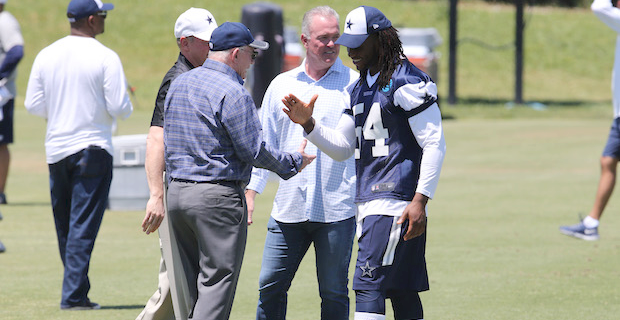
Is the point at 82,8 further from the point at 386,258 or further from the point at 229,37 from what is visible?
the point at 386,258

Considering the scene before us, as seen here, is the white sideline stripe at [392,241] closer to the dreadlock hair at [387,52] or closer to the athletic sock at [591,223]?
the dreadlock hair at [387,52]

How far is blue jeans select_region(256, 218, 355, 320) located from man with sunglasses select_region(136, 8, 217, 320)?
21.6 inches

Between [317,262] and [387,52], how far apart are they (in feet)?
4.51

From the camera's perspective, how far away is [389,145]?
5.01 m

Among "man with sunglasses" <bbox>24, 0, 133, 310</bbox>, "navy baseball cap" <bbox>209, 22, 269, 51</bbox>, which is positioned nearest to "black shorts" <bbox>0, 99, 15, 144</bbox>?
"man with sunglasses" <bbox>24, 0, 133, 310</bbox>

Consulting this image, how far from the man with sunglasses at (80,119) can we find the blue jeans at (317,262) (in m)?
1.77

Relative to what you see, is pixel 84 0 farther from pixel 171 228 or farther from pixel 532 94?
pixel 532 94

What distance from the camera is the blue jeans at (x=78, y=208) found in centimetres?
689

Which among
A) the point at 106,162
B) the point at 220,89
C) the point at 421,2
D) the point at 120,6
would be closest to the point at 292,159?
the point at 220,89

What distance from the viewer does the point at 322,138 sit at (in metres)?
5.20

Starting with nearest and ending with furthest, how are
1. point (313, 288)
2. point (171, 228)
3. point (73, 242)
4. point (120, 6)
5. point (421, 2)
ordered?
point (171, 228), point (73, 242), point (313, 288), point (120, 6), point (421, 2)

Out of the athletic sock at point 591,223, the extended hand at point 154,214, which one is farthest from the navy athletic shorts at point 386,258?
the athletic sock at point 591,223

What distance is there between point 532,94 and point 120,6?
62.6 feet

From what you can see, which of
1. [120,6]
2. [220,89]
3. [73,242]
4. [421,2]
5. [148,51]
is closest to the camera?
[220,89]
